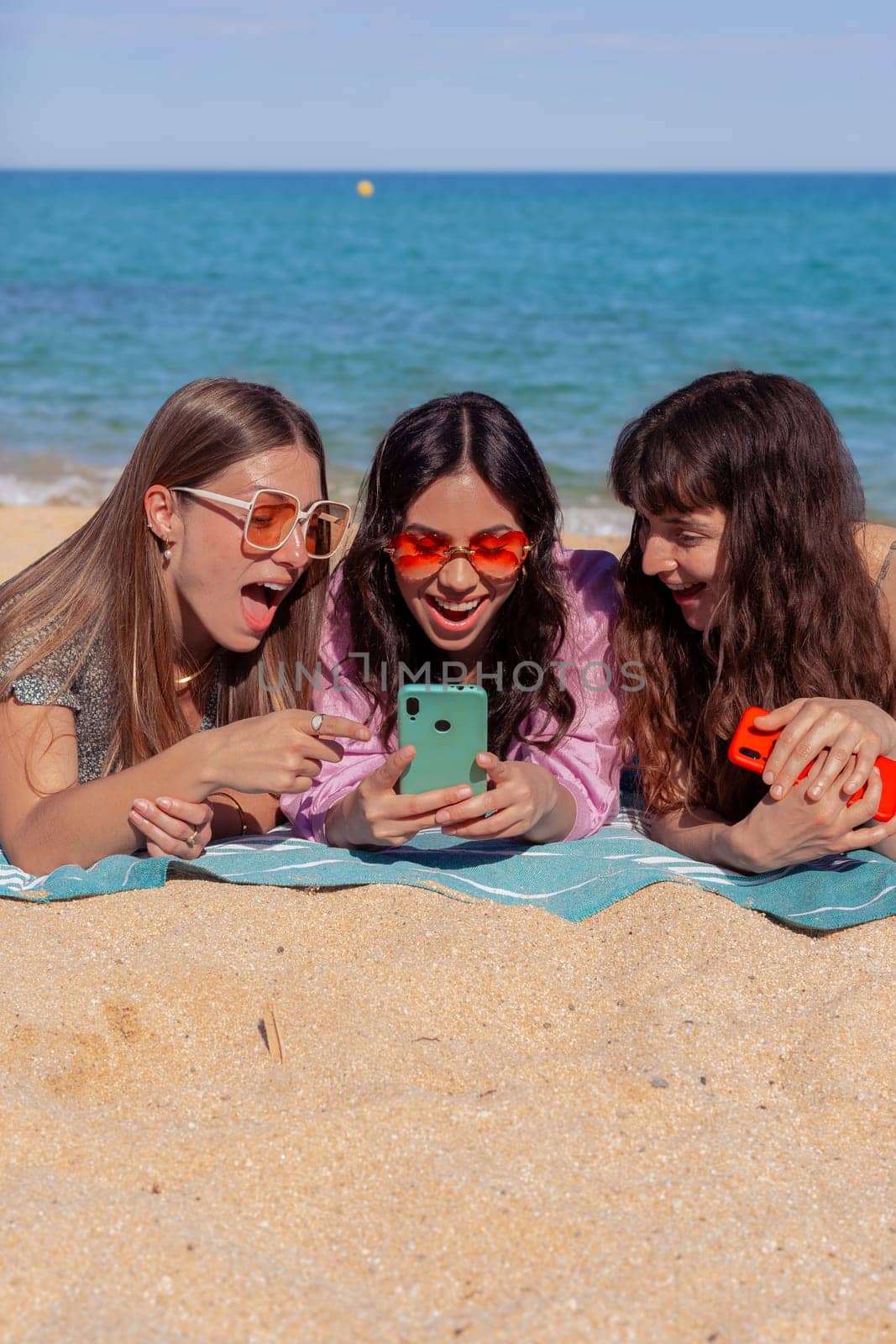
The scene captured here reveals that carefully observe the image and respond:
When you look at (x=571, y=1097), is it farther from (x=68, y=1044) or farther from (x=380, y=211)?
(x=380, y=211)

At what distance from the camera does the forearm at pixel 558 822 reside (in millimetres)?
3742

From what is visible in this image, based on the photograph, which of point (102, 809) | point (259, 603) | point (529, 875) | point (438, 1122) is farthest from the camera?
point (259, 603)

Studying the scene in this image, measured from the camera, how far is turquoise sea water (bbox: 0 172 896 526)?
13.9 metres

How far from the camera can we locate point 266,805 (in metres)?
4.16

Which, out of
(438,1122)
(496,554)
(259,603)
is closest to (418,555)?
(496,554)

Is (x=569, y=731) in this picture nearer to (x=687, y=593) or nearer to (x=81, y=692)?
(x=687, y=593)

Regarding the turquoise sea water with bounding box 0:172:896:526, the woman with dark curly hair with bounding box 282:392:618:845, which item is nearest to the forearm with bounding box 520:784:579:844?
the woman with dark curly hair with bounding box 282:392:618:845

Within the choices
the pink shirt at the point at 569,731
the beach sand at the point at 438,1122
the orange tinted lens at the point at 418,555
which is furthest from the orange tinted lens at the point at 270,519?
the beach sand at the point at 438,1122

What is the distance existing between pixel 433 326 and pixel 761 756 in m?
20.7

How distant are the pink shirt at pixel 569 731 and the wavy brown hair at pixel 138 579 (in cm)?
50

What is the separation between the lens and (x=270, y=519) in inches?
146

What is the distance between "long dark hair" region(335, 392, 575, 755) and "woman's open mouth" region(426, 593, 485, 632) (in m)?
0.21

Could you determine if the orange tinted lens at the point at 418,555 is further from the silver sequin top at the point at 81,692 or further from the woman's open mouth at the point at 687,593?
the silver sequin top at the point at 81,692

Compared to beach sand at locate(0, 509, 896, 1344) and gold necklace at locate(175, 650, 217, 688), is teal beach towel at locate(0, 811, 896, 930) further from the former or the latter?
gold necklace at locate(175, 650, 217, 688)
